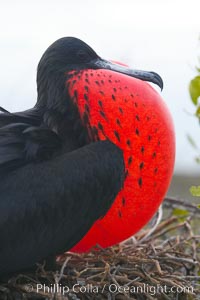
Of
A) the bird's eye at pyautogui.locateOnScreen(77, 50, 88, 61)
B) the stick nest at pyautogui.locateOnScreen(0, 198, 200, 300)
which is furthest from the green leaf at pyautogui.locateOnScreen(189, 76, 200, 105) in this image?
the stick nest at pyautogui.locateOnScreen(0, 198, 200, 300)

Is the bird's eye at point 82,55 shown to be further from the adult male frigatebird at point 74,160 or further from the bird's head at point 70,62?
the adult male frigatebird at point 74,160

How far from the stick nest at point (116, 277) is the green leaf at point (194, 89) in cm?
73

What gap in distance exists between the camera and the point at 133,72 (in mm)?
3729

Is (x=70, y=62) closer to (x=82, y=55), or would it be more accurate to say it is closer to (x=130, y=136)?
(x=82, y=55)

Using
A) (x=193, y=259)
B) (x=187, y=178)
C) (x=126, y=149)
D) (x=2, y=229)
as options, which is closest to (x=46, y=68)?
(x=126, y=149)

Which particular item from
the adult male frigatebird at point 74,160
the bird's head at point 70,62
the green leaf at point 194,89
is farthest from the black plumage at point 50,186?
the green leaf at point 194,89

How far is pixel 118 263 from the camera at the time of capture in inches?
150

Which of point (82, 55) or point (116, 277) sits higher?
point (82, 55)

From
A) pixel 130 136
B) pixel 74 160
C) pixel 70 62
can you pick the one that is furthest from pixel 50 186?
pixel 70 62

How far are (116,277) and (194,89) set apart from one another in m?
0.83

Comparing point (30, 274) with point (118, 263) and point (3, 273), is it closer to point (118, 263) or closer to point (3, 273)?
point (3, 273)

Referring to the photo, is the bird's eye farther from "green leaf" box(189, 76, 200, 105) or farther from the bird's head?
"green leaf" box(189, 76, 200, 105)

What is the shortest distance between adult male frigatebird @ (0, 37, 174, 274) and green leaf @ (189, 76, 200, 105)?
136 millimetres

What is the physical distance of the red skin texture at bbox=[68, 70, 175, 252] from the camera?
3.49 m
